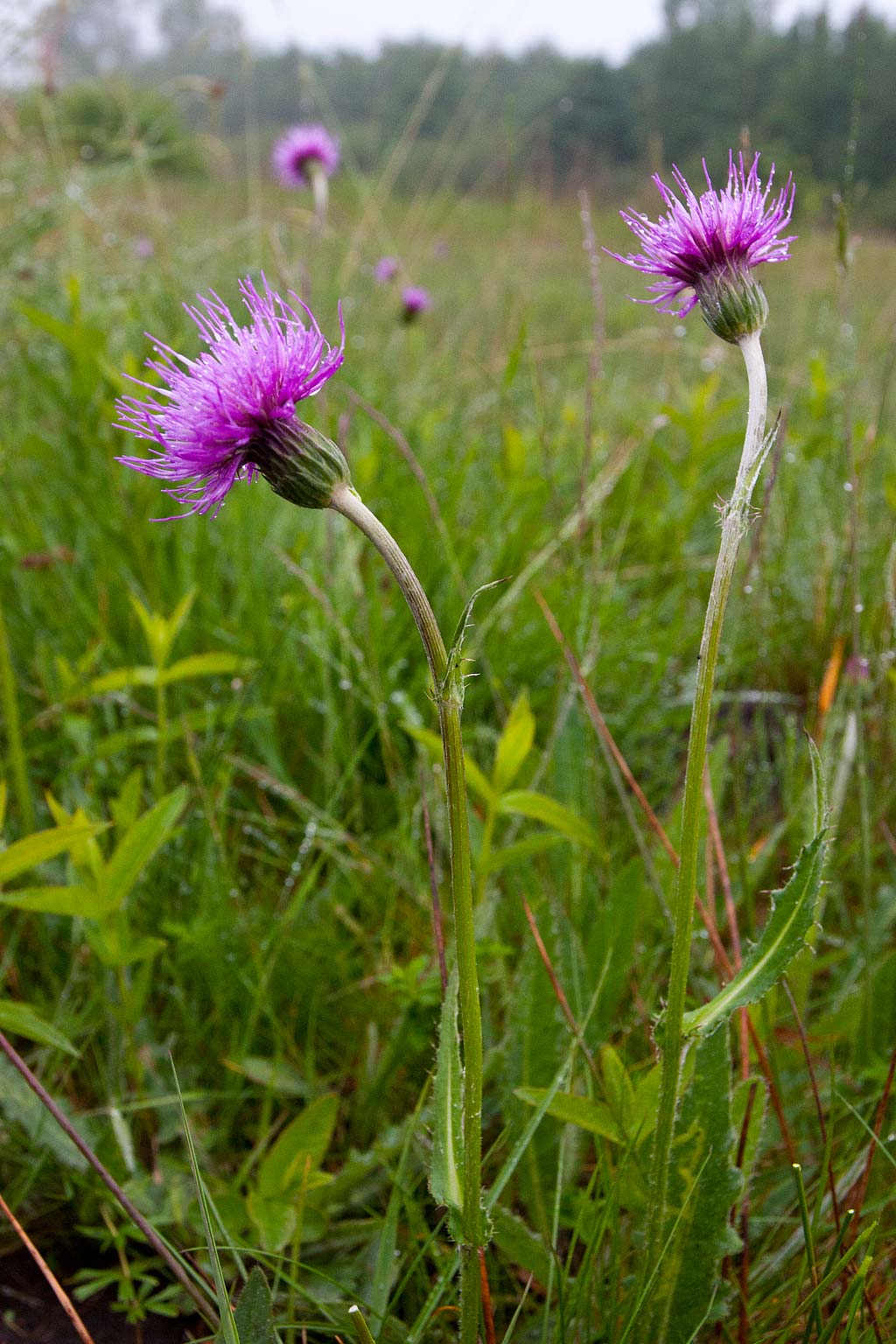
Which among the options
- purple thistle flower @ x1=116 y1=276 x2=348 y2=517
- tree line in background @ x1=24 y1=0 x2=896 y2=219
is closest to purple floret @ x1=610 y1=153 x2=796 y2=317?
purple thistle flower @ x1=116 y1=276 x2=348 y2=517

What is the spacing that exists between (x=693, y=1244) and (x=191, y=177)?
12.6 metres

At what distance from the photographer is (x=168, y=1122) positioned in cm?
111

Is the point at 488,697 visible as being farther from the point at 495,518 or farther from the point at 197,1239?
the point at 197,1239

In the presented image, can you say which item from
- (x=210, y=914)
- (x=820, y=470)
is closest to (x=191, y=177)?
(x=820, y=470)

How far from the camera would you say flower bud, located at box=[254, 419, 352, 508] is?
0.68 meters

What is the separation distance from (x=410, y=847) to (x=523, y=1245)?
52cm

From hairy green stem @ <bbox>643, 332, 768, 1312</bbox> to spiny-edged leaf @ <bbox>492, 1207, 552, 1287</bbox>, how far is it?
26 centimetres

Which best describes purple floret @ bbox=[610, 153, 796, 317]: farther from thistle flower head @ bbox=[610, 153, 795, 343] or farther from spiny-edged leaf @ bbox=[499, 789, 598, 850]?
spiny-edged leaf @ bbox=[499, 789, 598, 850]

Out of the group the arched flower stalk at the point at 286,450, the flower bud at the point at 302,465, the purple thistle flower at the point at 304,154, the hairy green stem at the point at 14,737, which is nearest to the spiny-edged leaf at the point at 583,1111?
the arched flower stalk at the point at 286,450

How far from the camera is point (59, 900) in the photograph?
99 cm

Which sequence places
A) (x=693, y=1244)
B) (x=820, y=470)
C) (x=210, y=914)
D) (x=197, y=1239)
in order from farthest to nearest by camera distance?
(x=820, y=470), (x=210, y=914), (x=197, y=1239), (x=693, y=1244)

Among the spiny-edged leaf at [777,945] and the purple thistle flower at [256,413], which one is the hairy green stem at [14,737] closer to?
the purple thistle flower at [256,413]

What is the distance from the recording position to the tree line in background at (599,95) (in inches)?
223

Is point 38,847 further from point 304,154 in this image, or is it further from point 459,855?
point 304,154
